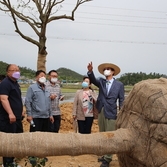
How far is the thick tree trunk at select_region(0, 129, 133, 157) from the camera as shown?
2428 mm

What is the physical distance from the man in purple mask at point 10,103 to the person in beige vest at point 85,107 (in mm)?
1407

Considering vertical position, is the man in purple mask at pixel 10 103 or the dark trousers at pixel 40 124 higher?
the man in purple mask at pixel 10 103

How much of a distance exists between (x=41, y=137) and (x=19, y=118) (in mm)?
2361

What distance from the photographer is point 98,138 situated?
2545 mm

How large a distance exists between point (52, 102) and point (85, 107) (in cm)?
55

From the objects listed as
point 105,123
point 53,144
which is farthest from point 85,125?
point 53,144

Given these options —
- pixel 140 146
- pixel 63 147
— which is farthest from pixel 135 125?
pixel 63 147

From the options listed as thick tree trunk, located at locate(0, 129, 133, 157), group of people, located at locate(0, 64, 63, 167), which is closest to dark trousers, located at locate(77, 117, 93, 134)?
group of people, located at locate(0, 64, 63, 167)

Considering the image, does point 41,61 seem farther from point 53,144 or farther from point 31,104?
point 53,144

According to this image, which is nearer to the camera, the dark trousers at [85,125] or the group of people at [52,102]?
the group of people at [52,102]

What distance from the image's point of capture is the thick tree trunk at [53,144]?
2428mm

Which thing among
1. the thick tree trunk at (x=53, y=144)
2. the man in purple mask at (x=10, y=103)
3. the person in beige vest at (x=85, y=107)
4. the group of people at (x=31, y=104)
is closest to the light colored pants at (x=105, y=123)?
the person in beige vest at (x=85, y=107)

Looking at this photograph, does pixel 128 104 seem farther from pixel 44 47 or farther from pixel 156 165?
pixel 44 47

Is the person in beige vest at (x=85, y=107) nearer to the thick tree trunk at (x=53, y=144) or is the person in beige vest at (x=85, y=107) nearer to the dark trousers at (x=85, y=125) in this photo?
the dark trousers at (x=85, y=125)
